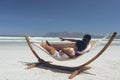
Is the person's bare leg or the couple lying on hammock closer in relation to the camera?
the couple lying on hammock

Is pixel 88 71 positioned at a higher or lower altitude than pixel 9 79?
lower

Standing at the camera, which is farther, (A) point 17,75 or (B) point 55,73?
(B) point 55,73

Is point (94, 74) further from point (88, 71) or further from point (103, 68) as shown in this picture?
point (103, 68)

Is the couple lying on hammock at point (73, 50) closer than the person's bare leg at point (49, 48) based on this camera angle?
Yes

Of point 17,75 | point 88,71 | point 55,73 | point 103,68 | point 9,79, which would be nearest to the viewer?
point 9,79

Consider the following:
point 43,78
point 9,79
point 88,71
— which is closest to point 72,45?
point 88,71

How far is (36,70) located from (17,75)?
960 mm

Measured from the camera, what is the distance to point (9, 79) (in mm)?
6223

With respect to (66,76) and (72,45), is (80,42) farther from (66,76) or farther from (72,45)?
(66,76)

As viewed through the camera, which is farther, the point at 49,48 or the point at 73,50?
the point at 49,48

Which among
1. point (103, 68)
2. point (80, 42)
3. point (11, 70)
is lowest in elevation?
point (103, 68)

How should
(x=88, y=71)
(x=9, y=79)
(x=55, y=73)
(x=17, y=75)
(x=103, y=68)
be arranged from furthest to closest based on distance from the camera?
1. (x=103, y=68)
2. (x=88, y=71)
3. (x=55, y=73)
4. (x=17, y=75)
5. (x=9, y=79)

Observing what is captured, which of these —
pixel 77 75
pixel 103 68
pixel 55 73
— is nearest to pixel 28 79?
pixel 55 73

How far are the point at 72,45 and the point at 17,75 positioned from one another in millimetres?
2266
